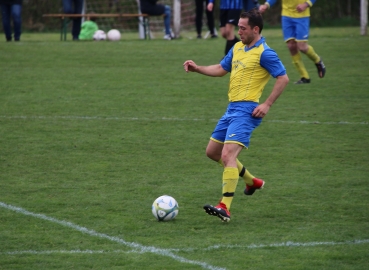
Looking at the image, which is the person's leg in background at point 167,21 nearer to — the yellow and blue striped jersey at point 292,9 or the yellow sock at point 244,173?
the yellow and blue striped jersey at point 292,9

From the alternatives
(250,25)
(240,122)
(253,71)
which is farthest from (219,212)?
(250,25)

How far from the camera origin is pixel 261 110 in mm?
6035

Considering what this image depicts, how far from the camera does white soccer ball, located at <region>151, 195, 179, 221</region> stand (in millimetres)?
5883

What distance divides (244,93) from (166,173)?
1742mm

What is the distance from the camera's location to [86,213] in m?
6.14

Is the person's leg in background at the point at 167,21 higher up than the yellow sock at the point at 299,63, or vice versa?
the yellow sock at the point at 299,63

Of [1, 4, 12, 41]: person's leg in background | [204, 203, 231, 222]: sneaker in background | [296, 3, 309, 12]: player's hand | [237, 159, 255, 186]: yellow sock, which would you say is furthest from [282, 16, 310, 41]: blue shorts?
[1, 4, 12, 41]: person's leg in background

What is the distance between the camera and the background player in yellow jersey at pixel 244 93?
6.05m

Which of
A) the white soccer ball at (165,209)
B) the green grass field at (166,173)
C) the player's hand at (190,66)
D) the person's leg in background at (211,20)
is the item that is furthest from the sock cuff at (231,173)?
the person's leg in background at (211,20)

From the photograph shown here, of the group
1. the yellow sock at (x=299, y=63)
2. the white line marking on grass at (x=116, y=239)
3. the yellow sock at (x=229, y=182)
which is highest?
the yellow sock at (x=229, y=182)

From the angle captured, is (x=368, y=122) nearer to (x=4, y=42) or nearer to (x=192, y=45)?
(x=192, y=45)

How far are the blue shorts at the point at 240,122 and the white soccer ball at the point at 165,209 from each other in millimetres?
705

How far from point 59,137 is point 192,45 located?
34.3 ft

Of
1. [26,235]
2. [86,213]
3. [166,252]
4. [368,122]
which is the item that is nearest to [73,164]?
[86,213]
